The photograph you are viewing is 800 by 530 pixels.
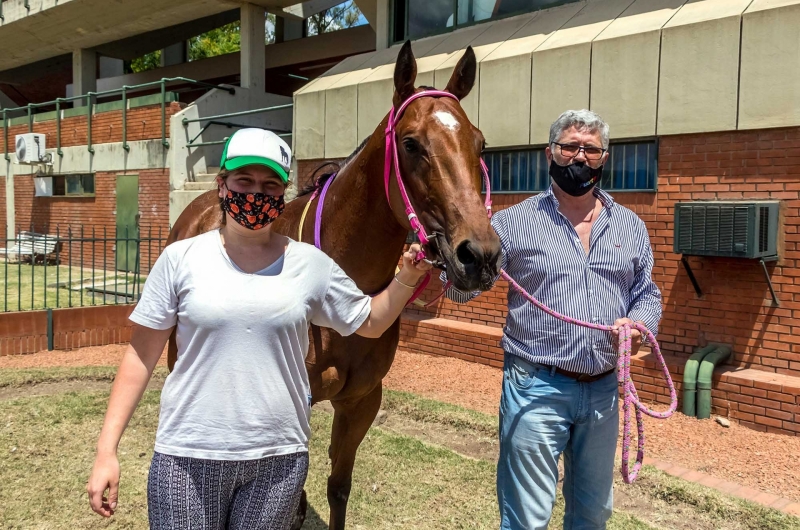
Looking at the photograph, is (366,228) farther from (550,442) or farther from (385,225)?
(550,442)

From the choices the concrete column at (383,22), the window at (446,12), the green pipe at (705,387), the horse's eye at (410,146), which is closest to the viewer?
the horse's eye at (410,146)

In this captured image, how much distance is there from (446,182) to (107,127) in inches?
643

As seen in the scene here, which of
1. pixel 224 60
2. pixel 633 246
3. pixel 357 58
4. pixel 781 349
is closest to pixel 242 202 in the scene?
pixel 633 246

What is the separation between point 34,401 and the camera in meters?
6.09

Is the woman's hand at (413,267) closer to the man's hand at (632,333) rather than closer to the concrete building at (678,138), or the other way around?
the man's hand at (632,333)

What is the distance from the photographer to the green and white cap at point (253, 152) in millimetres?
1945

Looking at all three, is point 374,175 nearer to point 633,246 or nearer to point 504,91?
point 633,246

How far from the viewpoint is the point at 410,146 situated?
2.40 meters

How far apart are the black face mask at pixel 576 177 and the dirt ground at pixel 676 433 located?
127 inches

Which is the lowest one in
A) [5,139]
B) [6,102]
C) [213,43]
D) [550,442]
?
[550,442]

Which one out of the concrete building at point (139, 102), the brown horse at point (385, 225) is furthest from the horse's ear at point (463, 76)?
the concrete building at point (139, 102)

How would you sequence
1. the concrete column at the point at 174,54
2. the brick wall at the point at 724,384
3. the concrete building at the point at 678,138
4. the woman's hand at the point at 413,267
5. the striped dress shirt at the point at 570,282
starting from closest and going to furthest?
the woman's hand at the point at 413,267 < the striped dress shirt at the point at 570,282 < the brick wall at the point at 724,384 < the concrete building at the point at 678,138 < the concrete column at the point at 174,54

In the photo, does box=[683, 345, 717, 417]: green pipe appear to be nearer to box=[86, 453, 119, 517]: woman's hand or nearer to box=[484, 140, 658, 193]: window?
box=[484, 140, 658, 193]: window

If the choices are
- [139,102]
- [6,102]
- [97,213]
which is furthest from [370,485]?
[6,102]
